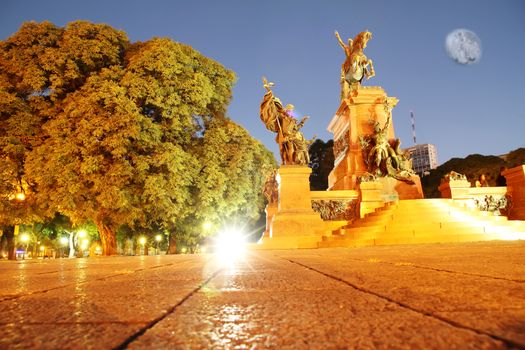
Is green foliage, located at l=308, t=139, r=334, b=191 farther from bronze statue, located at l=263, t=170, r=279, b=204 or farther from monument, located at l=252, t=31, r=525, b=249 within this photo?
bronze statue, located at l=263, t=170, r=279, b=204

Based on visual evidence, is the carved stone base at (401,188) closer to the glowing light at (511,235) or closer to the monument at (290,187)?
the monument at (290,187)

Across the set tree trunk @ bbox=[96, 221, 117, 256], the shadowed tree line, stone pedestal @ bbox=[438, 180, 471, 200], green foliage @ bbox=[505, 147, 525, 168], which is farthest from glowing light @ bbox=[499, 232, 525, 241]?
green foliage @ bbox=[505, 147, 525, 168]

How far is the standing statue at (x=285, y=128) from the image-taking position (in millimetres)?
15859

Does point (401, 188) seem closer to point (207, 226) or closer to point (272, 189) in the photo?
point (272, 189)

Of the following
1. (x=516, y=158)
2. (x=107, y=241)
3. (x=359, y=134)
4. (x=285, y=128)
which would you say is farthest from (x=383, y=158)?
(x=516, y=158)

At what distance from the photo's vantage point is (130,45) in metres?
18.7

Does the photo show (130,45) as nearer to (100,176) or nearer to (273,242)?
(100,176)

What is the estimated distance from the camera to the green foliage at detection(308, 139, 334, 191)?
45.3 m

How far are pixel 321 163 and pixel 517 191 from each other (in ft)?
99.8

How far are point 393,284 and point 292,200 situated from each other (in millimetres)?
13079

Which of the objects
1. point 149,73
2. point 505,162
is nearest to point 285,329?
A: point 149,73

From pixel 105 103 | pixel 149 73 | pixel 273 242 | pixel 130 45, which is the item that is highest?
pixel 130 45

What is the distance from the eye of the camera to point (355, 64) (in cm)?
2155

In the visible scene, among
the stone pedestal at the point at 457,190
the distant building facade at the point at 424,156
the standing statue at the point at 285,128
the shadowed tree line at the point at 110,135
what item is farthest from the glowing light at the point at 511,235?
the distant building facade at the point at 424,156
